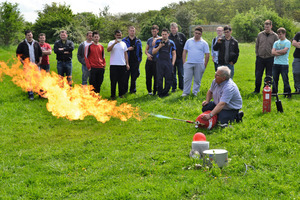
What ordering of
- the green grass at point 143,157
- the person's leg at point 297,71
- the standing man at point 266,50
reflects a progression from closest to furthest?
the green grass at point 143,157, the person's leg at point 297,71, the standing man at point 266,50

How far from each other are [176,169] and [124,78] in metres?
6.77

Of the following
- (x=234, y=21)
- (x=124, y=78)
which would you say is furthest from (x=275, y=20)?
(x=124, y=78)

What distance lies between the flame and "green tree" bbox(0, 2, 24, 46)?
2349 cm

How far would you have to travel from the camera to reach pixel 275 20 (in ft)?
169

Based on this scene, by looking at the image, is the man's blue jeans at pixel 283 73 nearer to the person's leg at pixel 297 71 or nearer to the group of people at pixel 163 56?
the group of people at pixel 163 56

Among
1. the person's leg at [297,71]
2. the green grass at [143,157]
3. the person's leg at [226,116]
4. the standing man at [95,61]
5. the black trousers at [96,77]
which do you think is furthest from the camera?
the black trousers at [96,77]

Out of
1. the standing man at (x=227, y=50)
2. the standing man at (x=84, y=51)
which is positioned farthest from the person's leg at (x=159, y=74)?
the standing man at (x=84, y=51)

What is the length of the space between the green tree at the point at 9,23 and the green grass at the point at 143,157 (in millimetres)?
26460

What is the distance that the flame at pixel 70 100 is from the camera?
9.79 meters

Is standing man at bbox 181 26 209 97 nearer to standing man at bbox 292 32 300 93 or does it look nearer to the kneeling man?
standing man at bbox 292 32 300 93

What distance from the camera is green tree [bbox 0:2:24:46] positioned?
32.6 metres

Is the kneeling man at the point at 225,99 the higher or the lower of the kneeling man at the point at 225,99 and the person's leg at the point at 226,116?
the higher

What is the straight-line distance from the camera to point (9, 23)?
108 ft

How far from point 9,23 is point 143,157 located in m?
32.2
